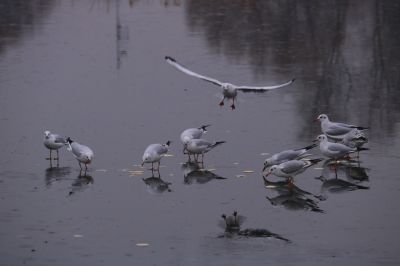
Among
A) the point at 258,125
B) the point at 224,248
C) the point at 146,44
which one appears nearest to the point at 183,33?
the point at 146,44

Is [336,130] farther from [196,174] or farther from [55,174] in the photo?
[55,174]

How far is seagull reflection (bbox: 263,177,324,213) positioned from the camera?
1393cm

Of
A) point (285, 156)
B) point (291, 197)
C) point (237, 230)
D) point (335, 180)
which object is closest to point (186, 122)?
point (285, 156)

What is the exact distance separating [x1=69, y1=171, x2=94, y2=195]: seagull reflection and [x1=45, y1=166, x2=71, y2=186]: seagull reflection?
0.25 meters

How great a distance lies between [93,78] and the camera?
78.4 ft

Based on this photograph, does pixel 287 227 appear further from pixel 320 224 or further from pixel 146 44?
pixel 146 44

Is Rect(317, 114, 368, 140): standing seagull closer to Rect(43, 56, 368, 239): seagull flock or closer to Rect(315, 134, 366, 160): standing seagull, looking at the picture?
Rect(43, 56, 368, 239): seagull flock

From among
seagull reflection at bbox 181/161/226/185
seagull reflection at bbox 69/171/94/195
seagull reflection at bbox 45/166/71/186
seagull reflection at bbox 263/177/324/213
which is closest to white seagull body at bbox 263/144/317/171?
seagull reflection at bbox 263/177/324/213

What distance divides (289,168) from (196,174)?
5.24 feet

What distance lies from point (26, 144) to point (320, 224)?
645 cm

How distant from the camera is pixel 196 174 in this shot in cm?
1570

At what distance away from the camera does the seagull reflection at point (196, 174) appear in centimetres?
1538

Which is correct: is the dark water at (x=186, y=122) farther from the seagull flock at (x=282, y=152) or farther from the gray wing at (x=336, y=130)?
the gray wing at (x=336, y=130)

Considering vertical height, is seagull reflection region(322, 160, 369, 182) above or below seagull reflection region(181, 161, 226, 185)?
above
